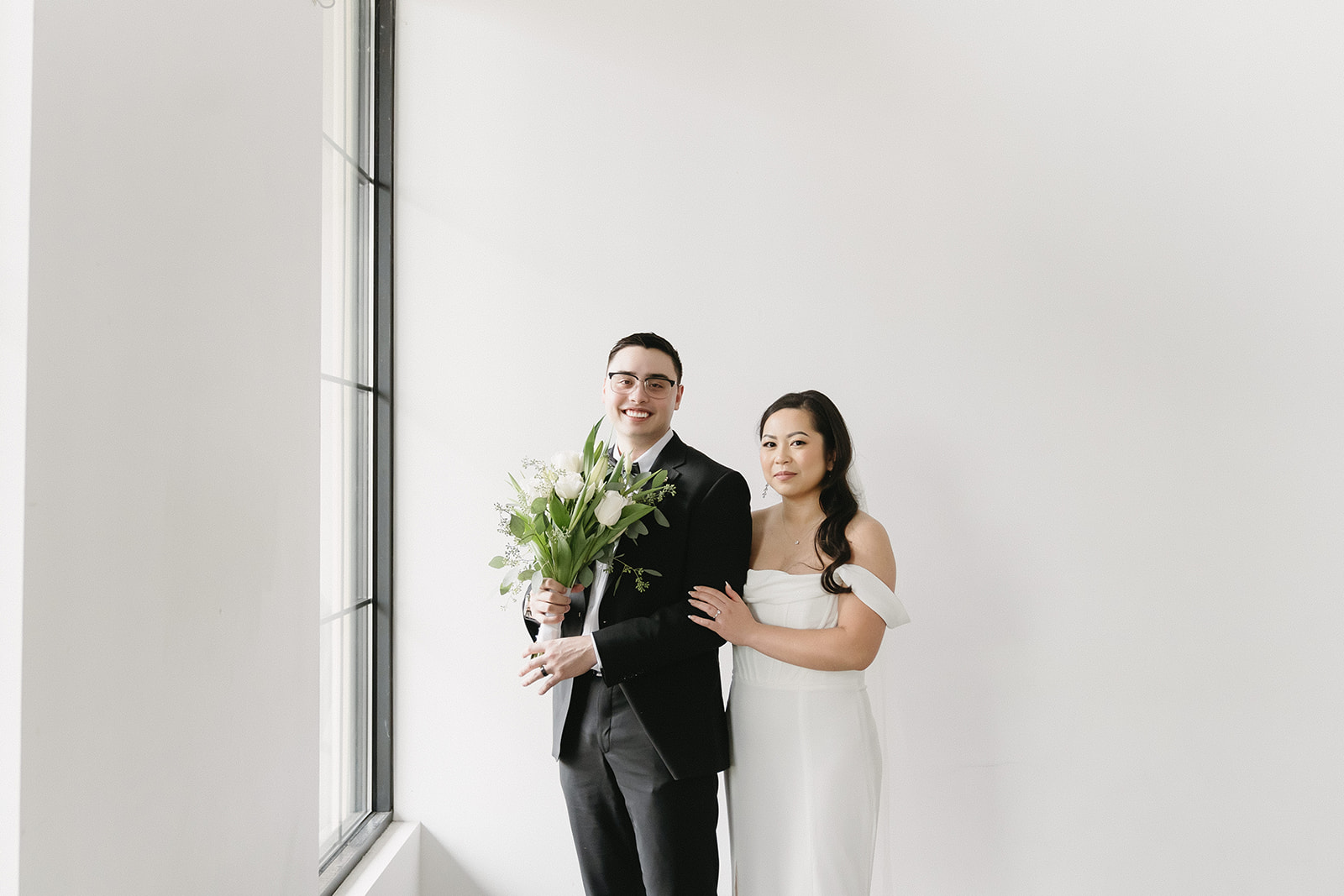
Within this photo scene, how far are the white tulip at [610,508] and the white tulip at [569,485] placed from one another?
0.08m

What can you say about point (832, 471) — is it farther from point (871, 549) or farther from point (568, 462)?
point (568, 462)

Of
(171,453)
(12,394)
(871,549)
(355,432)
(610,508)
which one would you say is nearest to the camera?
(12,394)

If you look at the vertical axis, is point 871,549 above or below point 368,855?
above

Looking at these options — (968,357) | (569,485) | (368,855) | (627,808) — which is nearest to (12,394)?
(569,485)

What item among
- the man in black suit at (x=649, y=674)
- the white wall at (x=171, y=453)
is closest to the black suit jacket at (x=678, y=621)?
the man in black suit at (x=649, y=674)

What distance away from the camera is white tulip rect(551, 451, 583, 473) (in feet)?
6.29

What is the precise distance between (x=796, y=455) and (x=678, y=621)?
20.6 inches

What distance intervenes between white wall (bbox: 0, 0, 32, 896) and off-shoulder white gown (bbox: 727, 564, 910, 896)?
146 cm

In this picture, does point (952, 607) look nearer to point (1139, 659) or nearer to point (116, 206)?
point (1139, 659)

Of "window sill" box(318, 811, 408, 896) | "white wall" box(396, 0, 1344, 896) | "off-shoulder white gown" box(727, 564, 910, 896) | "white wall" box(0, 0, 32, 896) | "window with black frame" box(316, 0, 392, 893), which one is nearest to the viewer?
"white wall" box(0, 0, 32, 896)

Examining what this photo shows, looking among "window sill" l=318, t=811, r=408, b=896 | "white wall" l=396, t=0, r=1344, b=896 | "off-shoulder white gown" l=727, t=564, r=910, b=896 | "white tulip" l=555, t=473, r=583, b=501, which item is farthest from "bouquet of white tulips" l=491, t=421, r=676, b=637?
"window sill" l=318, t=811, r=408, b=896

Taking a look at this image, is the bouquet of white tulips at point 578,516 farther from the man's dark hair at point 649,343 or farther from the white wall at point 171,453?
the white wall at point 171,453

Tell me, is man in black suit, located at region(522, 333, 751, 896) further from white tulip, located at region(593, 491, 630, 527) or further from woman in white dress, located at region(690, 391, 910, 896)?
white tulip, located at region(593, 491, 630, 527)

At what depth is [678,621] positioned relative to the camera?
6.34 ft
